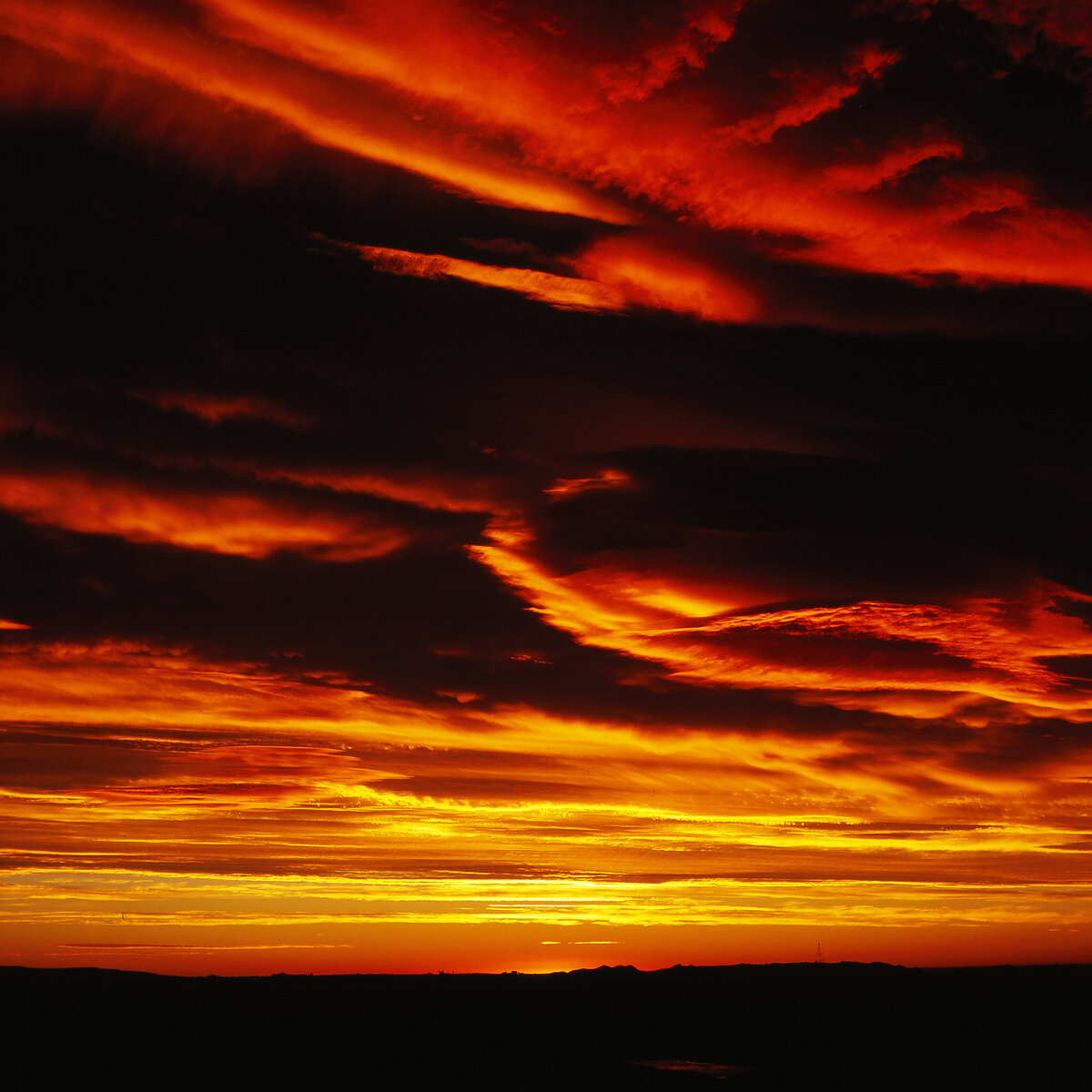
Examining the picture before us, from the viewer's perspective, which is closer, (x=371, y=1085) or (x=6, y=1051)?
(x=371, y=1085)

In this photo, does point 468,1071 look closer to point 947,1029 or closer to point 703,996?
point 947,1029

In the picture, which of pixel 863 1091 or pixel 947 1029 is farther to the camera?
pixel 947 1029

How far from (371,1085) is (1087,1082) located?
88.8ft

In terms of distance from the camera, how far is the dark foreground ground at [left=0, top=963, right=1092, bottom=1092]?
37156mm

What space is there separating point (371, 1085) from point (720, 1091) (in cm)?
1153

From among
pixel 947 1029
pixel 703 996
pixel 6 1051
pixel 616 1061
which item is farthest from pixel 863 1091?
pixel 703 996

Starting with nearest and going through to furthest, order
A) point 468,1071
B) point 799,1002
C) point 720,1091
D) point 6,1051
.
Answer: point 720,1091 → point 468,1071 → point 6,1051 → point 799,1002

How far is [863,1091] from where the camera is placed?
119 feet

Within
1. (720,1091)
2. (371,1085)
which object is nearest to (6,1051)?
(371,1085)

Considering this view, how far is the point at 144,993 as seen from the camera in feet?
209

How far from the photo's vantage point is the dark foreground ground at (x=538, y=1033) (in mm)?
37156

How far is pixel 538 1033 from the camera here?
163 ft

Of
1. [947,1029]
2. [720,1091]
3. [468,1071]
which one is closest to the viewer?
[720,1091]

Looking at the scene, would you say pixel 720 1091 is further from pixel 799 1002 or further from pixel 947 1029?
pixel 799 1002
